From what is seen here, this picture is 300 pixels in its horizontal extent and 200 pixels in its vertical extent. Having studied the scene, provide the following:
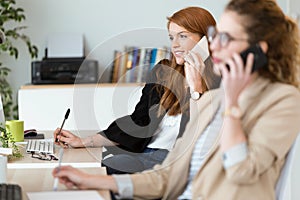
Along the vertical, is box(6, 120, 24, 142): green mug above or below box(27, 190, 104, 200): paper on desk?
below

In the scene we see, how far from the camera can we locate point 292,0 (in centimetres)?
382

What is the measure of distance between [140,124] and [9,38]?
2.39 metres

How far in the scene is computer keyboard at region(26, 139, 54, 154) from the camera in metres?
2.37

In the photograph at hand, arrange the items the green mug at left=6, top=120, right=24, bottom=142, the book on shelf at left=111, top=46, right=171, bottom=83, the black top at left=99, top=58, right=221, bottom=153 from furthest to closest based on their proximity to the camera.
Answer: the green mug at left=6, top=120, right=24, bottom=142 → the black top at left=99, top=58, right=221, bottom=153 → the book on shelf at left=111, top=46, right=171, bottom=83

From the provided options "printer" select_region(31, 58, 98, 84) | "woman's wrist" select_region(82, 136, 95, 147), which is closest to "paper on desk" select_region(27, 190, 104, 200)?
"woman's wrist" select_region(82, 136, 95, 147)

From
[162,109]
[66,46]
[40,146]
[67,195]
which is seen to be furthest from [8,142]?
[66,46]

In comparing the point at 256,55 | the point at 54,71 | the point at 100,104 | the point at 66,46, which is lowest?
the point at 54,71

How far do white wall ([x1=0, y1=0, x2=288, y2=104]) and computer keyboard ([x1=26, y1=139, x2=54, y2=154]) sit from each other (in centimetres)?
192

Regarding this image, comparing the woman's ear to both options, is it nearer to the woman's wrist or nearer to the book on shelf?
the book on shelf

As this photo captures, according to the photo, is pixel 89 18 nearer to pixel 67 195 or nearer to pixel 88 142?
pixel 88 142

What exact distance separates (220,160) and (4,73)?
309 cm

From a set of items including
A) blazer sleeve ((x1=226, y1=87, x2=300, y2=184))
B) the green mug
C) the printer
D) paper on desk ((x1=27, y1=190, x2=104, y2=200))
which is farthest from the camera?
the printer

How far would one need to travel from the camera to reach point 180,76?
218cm

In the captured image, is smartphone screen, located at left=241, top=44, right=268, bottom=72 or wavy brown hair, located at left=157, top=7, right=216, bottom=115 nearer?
smartphone screen, located at left=241, top=44, right=268, bottom=72
